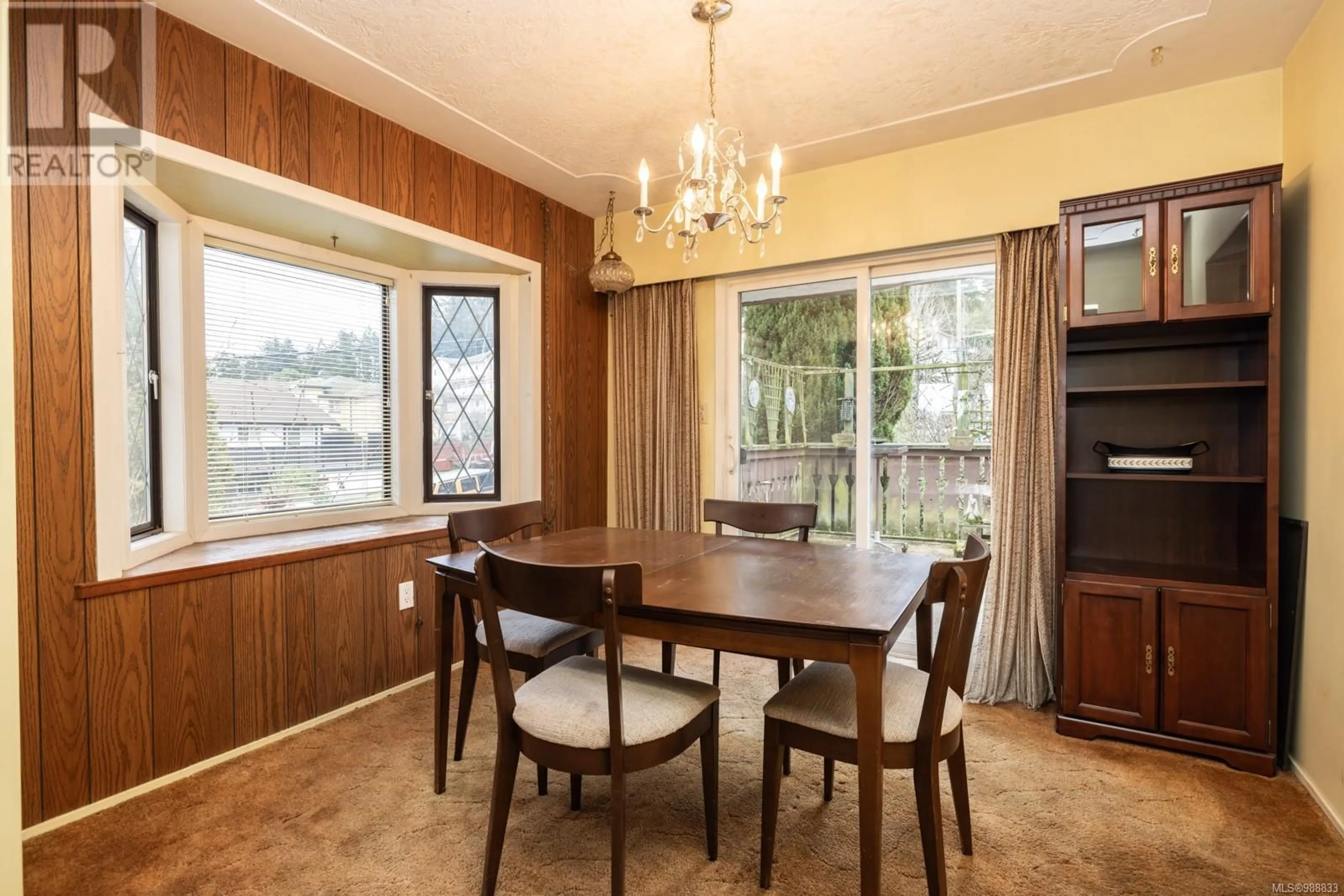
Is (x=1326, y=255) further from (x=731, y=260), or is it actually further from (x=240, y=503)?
(x=240, y=503)

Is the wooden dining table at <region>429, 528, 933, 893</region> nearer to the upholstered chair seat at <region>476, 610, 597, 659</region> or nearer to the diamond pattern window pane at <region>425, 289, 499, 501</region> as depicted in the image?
the upholstered chair seat at <region>476, 610, 597, 659</region>

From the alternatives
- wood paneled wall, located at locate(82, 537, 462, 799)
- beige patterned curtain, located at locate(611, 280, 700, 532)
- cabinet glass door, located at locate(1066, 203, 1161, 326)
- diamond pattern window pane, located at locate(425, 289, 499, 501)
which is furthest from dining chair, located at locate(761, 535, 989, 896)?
diamond pattern window pane, located at locate(425, 289, 499, 501)

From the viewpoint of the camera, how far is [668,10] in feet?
6.97

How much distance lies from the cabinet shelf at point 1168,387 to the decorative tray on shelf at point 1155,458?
0.75 feet

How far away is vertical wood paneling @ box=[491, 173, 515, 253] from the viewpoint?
11.1 ft

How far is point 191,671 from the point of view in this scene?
2.22 metres

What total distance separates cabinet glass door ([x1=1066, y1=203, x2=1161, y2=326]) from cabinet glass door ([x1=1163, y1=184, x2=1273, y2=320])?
49mm

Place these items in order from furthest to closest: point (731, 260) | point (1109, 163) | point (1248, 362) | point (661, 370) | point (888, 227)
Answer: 1. point (661, 370)
2. point (731, 260)
3. point (888, 227)
4. point (1109, 163)
5. point (1248, 362)

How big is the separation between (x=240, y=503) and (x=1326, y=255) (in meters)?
4.27

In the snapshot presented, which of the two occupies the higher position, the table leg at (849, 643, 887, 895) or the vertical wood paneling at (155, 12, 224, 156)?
the vertical wood paneling at (155, 12, 224, 156)

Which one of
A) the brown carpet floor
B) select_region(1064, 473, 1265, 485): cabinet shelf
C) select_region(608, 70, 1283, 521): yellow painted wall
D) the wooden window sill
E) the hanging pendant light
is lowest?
the brown carpet floor

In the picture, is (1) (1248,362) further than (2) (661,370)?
No

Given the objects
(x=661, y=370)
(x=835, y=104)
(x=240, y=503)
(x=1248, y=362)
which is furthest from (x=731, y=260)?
(x=240, y=503)

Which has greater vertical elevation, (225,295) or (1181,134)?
(1181,134)
